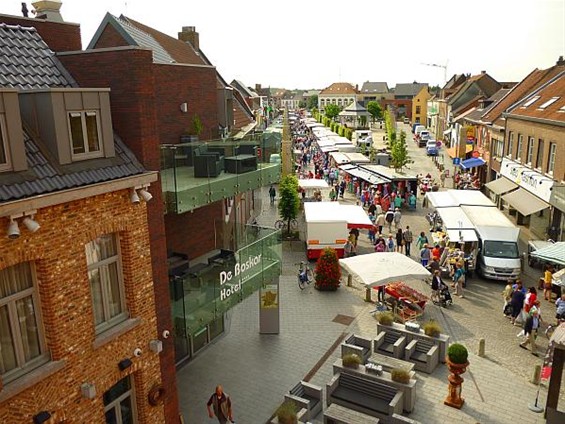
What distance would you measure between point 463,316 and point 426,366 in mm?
4032

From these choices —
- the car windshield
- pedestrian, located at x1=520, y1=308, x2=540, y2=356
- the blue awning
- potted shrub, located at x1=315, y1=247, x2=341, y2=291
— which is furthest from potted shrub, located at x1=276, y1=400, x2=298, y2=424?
the blue awning

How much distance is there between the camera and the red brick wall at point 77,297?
6809 millimetres

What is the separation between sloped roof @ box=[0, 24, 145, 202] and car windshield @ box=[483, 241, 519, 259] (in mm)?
15609

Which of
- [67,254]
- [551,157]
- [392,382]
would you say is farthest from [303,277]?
[551,157]

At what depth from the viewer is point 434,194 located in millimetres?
26875

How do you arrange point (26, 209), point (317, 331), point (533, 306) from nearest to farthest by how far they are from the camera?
point (26, 209) → point (533, 306) → point (317, 331)

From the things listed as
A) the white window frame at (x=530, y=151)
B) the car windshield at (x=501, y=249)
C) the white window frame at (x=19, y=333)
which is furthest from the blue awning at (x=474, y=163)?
the white window frame at (x=19, y=333)

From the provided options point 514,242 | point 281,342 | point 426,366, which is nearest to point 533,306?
point 426,366

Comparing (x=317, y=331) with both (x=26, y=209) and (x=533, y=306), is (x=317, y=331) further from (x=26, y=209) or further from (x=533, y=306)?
(x=26, y=209)

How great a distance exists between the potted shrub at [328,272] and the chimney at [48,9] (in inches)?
476

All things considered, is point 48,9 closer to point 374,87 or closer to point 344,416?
point 344,416

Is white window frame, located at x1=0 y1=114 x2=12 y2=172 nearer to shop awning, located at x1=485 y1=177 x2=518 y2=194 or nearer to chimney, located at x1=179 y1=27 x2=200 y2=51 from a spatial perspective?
chimney, located at x1=179 y1=27 x2=200 y2=51

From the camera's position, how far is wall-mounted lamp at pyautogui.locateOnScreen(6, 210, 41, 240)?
20.5 ft

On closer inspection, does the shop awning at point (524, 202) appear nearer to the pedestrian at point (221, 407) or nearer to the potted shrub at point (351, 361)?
the potted shrub at point (351, 361)
